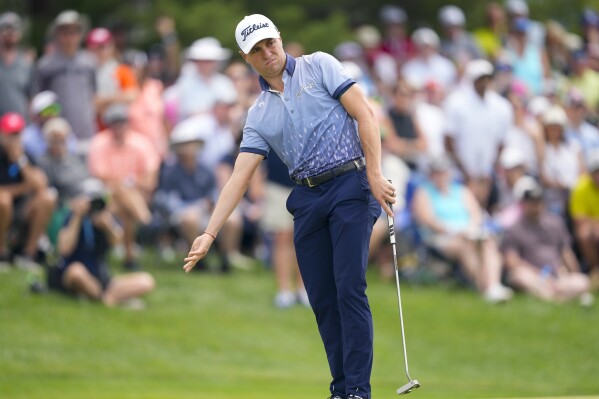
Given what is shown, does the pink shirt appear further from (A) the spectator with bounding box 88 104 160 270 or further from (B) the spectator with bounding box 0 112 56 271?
(B) the spectator with bounding box 0 112 56 271

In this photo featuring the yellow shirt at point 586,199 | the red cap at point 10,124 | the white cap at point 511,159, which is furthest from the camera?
the white cap at point 511,159

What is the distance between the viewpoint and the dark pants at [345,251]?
7.00m

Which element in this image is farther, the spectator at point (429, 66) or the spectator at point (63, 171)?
the spectator at point (429, 66)

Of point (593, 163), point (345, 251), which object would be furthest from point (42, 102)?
point (345, 251)

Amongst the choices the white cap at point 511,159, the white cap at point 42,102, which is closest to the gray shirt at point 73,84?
the white cap at point 42,102

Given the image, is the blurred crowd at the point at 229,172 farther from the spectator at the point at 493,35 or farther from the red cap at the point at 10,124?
the spectator at the point at 493,35

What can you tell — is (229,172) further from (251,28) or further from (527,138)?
(251,28)

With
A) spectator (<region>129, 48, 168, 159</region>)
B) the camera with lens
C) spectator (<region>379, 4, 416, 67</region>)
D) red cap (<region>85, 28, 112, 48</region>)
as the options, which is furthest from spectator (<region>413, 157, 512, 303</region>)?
red cap (<region>85, 28, 112, 48</region>)

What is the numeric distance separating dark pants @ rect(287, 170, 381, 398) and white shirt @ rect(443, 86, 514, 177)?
27.2ft

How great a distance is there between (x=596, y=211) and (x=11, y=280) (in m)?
6.60

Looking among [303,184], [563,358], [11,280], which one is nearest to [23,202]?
[11,280]

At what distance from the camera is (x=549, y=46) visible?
19.5 m

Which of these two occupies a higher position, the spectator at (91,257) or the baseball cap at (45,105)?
the baseball cap at (45,105)

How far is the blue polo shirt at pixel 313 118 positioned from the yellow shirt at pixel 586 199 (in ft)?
26.2
